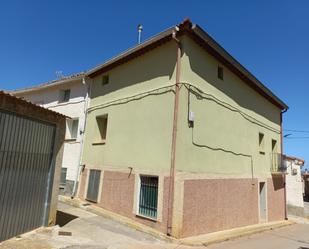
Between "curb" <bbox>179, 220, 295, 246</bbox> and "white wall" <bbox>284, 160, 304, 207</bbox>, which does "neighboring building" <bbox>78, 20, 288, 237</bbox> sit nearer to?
"curb" <bbox>179, 220, 295, 246</bbox>

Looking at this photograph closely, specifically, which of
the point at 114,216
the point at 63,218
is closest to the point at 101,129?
the point at 114,216

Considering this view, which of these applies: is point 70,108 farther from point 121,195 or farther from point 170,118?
point 170,118

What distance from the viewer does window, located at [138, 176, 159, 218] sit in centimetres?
953

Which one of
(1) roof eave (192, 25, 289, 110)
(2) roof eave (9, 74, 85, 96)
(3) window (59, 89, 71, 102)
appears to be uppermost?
(1) roof eave (192, 25, 289, 110)

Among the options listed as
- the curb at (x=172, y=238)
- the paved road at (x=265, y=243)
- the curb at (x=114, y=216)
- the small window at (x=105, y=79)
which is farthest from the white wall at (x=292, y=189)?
the curb at (x=114, y=216)

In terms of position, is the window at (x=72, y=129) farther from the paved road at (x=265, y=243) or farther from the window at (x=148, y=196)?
the paved road at (x=265, y=243)

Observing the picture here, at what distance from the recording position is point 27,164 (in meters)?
7.37

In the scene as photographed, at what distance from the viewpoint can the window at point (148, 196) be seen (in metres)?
9.53

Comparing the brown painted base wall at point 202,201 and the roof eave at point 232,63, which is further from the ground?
the roof eave at point 232,63

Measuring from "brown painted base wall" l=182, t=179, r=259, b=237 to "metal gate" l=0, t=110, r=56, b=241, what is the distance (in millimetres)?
4462

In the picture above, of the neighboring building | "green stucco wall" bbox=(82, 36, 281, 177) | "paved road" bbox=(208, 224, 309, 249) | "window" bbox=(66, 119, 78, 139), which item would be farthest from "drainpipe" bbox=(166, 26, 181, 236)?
"window" bbox=(66, 119, 78, 139)

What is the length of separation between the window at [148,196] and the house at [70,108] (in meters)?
4.96

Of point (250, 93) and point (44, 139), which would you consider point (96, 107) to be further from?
point (250, 93)

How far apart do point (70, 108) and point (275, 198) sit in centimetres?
1315
